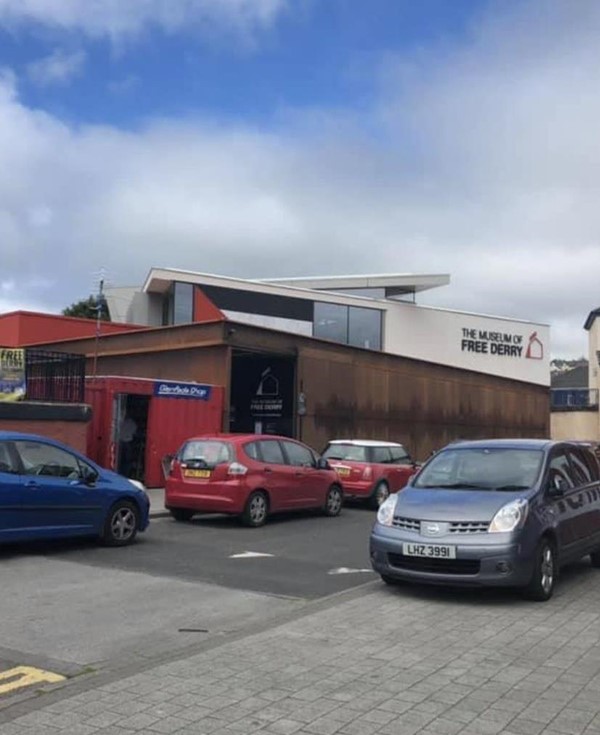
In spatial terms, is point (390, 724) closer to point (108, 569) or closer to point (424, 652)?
point (424, 652)

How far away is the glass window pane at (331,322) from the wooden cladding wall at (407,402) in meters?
13.7

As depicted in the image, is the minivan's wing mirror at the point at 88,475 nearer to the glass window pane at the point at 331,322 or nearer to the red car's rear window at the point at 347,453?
the red car's rear window at the point at 347,453

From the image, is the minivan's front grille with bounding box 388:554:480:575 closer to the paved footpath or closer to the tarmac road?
the paved footpath

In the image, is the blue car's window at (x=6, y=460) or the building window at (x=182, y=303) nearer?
the blue car's window at (x=6, y=460)

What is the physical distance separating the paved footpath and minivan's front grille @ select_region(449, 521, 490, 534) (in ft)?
2.67

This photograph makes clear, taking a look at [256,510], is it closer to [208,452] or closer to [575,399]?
[208,452]

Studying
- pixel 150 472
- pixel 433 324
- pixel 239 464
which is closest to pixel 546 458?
pixel 239 464

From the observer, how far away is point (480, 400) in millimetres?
34000

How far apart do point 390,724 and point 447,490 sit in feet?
14.4

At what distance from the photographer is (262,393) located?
85.6ft

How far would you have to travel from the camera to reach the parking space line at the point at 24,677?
219 inches

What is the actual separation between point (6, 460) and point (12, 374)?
7232mm

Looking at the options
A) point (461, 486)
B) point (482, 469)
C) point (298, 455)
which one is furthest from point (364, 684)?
point (298, 455)

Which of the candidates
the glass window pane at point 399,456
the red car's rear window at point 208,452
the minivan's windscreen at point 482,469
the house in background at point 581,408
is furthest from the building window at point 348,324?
the minivan's windscreen at point 482,469
